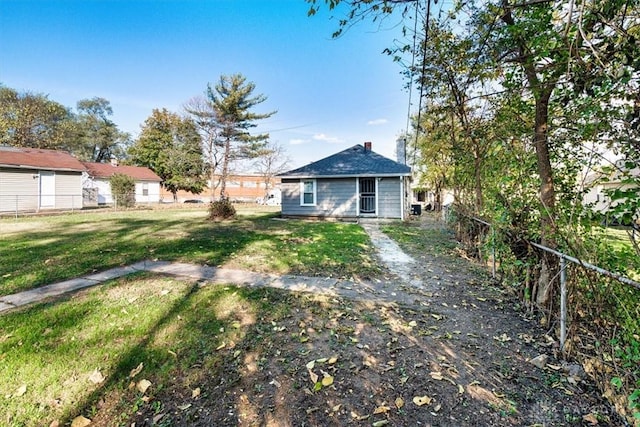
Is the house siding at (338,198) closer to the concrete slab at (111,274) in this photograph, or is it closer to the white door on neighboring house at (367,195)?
the white door on neighboring house at (367,195)

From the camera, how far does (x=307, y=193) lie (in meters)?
15.8

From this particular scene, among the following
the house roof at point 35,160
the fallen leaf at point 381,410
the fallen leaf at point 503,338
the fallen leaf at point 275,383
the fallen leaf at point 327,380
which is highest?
the house roof at point 35,160

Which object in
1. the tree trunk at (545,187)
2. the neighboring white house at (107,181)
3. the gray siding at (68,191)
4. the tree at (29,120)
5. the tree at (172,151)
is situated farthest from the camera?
the tree at (172,151)

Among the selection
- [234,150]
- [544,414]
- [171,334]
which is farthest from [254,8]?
[234,150]

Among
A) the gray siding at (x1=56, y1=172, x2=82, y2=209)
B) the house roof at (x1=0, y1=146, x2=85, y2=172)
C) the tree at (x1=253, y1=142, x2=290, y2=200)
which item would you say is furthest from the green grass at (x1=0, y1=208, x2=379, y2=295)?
the tree at (x1=253, y1=142, x2=290, y2=200)

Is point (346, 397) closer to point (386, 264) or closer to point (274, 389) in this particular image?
point (274, 389)

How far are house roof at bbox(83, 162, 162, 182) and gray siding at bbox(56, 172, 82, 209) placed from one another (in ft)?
20.5

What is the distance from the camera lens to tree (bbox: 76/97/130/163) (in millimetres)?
36438

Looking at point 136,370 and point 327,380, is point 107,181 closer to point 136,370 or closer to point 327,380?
point 136,370

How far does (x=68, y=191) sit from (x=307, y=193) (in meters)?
16.6

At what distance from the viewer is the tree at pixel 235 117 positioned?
91.0ft

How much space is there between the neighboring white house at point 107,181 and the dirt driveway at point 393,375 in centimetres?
2750

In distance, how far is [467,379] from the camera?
2367mm

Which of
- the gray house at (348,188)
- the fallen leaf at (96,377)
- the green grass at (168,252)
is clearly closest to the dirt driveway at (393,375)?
the fallen leaf at (96,377)
